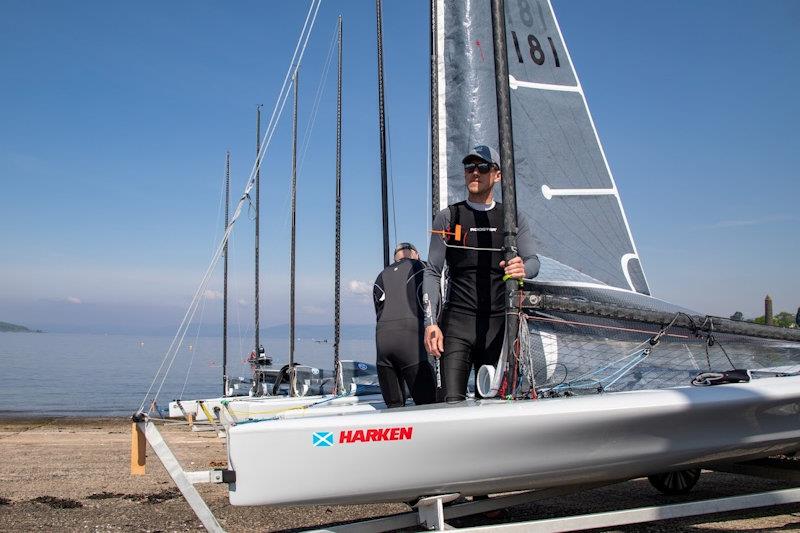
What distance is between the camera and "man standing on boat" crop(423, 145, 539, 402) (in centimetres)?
421

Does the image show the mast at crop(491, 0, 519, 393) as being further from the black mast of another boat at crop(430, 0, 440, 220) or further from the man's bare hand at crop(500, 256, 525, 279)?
the black mast of another boat at crop(430, 0, 440, 220)

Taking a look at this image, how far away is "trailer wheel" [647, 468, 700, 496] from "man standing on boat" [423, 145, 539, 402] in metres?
1.69

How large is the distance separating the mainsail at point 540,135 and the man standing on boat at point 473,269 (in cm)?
115

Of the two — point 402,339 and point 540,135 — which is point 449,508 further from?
point 540,135

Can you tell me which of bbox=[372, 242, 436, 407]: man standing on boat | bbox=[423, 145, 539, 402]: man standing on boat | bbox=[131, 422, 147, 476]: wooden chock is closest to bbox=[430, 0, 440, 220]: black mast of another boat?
bbox=[372, 242, 436, 407]: man standing on boat

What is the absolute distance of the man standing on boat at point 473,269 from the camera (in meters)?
4.21

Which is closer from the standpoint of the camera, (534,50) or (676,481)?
(676,481)

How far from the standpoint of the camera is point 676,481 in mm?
5078

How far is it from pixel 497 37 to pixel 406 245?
1529 mm

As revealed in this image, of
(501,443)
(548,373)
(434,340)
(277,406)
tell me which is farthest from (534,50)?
(277,406)

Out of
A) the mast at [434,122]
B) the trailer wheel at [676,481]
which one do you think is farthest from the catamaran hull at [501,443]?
the mast at [434,122]

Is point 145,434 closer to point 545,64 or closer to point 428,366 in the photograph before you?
point 428,366

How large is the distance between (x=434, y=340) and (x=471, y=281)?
50cm

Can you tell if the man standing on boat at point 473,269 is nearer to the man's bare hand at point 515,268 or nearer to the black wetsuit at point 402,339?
the man's bare hand at point 515,268
